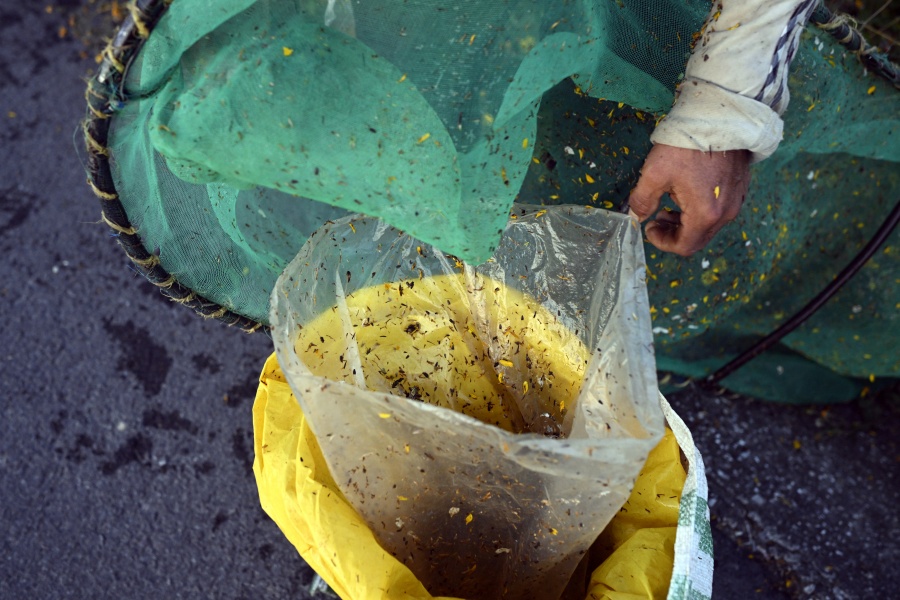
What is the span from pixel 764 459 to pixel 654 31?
109 cm

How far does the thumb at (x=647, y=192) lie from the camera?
88cm

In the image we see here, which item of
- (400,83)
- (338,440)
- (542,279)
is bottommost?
(338,440)

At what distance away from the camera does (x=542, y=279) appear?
3.35ft

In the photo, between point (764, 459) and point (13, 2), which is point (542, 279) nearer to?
point (764, 459)

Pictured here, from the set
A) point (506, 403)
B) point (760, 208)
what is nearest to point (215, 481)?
point (506, 403)

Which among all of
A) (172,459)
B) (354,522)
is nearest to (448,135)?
(354,522)

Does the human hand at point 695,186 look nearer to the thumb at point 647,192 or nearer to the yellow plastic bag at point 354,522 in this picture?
the thumb at point 647,192

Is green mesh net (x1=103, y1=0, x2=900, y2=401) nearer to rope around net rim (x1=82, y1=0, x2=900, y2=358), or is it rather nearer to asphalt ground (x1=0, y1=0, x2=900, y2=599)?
rope around net rim (x1=82, y1=0, x2=900, y2=358)

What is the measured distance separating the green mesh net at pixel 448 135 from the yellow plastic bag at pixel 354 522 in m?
0.23

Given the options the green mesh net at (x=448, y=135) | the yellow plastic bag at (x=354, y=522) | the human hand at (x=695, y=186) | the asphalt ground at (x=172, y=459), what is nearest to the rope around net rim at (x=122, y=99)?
the green mesh net at (x=448, y=135)

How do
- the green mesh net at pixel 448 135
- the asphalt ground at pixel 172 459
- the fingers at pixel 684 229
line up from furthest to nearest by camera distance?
the asphalt ground at pixel 172 459, the fingers at pixel 684 229, the green mesh net at pixel 448 135

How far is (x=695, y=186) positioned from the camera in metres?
0.86

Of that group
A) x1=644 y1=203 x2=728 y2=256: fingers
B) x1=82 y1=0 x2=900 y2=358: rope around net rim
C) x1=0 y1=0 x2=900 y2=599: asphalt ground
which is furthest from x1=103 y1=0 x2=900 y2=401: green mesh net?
x1=0 y1=0 x2=900 y2=599: asphalt ground

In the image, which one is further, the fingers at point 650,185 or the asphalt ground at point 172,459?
the asphalt ground at point 172,459
